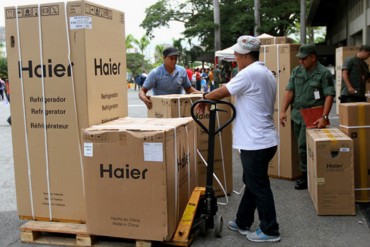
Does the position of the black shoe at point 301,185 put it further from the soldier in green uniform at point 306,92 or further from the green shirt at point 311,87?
the green shirt at point 311,87

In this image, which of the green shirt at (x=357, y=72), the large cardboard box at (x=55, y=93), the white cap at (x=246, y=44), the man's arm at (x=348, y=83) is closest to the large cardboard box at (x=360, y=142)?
the white cap at (x=246, y=44)

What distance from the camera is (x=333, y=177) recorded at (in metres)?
4.72

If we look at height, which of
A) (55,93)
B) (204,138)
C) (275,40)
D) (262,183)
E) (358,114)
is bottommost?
(262,183)

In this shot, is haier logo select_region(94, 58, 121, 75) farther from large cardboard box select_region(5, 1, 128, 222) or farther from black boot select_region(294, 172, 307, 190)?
black boot select_region(294, 172, 307, 190)

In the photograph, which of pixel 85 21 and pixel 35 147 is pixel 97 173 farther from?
pixel 85 21

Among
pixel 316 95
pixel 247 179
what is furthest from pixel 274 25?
pixel 247 179

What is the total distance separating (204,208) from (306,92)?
87.6 inches

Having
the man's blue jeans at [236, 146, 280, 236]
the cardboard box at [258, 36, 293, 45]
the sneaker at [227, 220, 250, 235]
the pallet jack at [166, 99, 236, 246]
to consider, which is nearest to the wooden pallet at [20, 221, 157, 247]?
the pallet jack at [166, 99, 236, 246]

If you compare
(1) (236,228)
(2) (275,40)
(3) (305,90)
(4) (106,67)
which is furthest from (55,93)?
(2) (275,40)

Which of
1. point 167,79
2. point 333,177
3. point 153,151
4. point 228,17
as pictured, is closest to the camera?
point 153,151

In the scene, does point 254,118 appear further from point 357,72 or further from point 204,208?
point 357,72

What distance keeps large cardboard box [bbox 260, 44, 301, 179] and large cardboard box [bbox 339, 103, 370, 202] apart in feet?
4.06

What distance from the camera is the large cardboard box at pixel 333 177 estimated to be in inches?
184

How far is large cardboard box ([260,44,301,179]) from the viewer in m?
6.17
